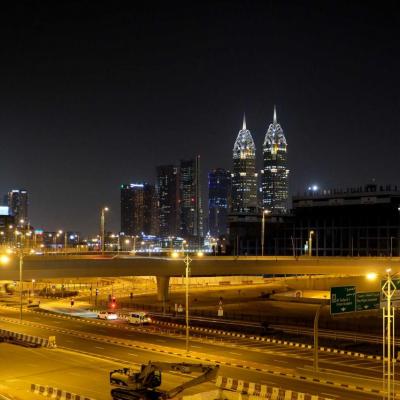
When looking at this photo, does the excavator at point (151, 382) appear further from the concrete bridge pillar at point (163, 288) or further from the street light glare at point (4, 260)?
the concrete bridge pillar at point (163, 288)

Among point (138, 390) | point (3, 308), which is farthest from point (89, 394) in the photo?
point (3, 308)

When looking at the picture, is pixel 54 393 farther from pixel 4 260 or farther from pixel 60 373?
pixel 4 260

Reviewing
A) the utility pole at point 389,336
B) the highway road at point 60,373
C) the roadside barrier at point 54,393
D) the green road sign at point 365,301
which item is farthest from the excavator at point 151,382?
the green road sign at point 365,301

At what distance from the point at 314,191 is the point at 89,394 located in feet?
548

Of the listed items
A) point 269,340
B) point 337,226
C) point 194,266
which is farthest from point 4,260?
point 337,226

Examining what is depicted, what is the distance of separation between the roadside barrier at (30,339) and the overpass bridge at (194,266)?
9324 mm

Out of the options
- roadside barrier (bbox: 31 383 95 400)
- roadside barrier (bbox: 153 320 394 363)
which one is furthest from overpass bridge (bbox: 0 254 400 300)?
roadside barrier (bbox: 31 383 95 400)

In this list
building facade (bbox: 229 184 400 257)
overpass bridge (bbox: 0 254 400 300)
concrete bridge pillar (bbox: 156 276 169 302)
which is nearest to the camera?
overpass bridge (bbox: 0 254 400 300)

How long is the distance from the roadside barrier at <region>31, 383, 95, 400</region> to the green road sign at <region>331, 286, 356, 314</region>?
56.1 feet

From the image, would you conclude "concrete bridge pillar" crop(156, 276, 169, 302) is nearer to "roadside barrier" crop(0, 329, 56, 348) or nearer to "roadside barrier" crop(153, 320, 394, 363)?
"roadside barrier" crop(153, 320, 394, 363)

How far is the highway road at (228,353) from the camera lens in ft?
141

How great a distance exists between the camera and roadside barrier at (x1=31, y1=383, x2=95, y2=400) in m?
34.9

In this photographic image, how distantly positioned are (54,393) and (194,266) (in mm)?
48839

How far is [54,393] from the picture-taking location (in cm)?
3669
